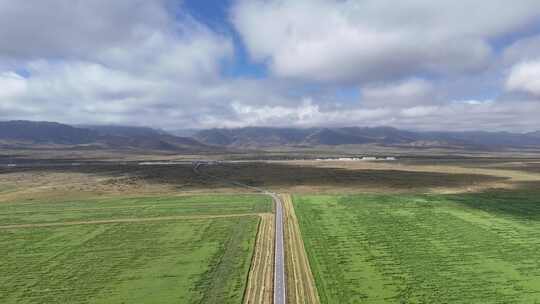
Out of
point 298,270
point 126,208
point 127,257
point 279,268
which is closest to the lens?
point 298,270

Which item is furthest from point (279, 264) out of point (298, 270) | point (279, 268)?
point (298, 270)

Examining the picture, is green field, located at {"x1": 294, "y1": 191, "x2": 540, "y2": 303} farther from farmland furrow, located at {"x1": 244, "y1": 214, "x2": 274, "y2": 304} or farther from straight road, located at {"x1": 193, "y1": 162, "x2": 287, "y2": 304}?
farmland furrow, located at {"x1": 244, "y1": 214, "x2": 274, "y2": 304}

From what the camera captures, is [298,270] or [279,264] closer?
[298,270]

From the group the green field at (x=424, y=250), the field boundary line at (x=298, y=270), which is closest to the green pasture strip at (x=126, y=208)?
the green field at (x=424, y=250)

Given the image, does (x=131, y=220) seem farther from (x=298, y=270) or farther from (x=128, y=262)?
(x=298, y=270)

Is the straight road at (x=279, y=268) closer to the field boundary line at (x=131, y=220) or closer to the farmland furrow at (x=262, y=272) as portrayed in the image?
the farmland furrow at (x=262, y=272)
